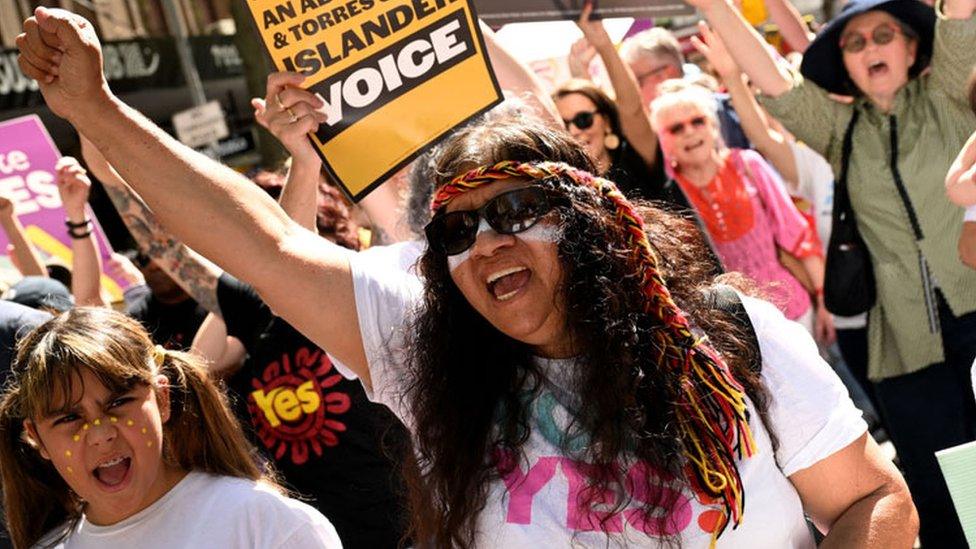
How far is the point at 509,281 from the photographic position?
7.63 ft

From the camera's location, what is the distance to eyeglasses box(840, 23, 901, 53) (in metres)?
4.59

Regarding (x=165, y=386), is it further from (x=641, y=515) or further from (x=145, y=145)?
(x=641, y=515)

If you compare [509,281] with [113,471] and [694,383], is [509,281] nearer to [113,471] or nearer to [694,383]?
[694,383]

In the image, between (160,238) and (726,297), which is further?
(160,238)

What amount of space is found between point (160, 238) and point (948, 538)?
285cm

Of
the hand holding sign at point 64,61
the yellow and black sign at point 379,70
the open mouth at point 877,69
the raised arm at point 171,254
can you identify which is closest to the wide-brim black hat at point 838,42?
the open mouth at point 877,69

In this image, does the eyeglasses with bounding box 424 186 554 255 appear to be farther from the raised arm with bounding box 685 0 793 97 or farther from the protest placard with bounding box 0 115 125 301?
the protest placard with bounding box 0 115 125 301

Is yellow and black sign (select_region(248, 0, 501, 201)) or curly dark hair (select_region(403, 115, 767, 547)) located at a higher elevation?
yellow and black sign (select_region(248, 0, 501, 201))

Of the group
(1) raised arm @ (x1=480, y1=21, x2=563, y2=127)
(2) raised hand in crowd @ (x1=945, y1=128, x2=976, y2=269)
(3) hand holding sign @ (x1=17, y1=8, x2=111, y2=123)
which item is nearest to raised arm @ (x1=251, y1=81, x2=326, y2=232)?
(3) hand holding sign @ (x1=17, y1=8, x2=111, y2=123)

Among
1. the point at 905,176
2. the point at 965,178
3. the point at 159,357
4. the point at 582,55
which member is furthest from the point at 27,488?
the point at 582,55

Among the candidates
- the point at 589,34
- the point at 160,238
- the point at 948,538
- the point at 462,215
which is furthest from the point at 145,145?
the point at 948,538

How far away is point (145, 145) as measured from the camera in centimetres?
222

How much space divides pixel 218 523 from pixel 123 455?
0.80 ft

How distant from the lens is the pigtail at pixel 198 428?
2.93 metres
